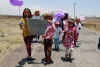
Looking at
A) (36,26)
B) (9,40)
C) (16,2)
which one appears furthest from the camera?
(9,40)

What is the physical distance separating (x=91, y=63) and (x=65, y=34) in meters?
1.55

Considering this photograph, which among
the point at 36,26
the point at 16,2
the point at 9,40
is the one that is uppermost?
the point at 16,2

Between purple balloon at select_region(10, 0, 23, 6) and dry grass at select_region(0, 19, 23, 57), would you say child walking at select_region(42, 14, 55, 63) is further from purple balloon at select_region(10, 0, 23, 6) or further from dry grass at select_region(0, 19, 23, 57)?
dry grass at select_region(0, 19, 23, 57)

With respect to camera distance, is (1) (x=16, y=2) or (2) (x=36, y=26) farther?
(1) (x=16, y=2)

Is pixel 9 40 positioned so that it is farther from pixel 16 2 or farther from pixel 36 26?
pixel 36 26

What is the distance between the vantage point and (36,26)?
23.7ft

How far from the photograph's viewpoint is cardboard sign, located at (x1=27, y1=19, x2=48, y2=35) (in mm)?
7196

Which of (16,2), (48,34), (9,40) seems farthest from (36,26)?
(9,40)

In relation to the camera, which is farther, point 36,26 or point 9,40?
point 9,40

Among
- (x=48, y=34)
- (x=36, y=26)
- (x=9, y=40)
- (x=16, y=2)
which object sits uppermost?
(x=16, y=2)

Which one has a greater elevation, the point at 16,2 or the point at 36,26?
the point at 16,2

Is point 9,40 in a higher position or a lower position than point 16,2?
lower

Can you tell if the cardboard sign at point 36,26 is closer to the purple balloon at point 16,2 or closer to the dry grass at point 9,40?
the purple balloon at point 16,2

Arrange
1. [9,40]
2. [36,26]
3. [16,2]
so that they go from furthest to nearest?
[9,40], [16,2], [36,26]
